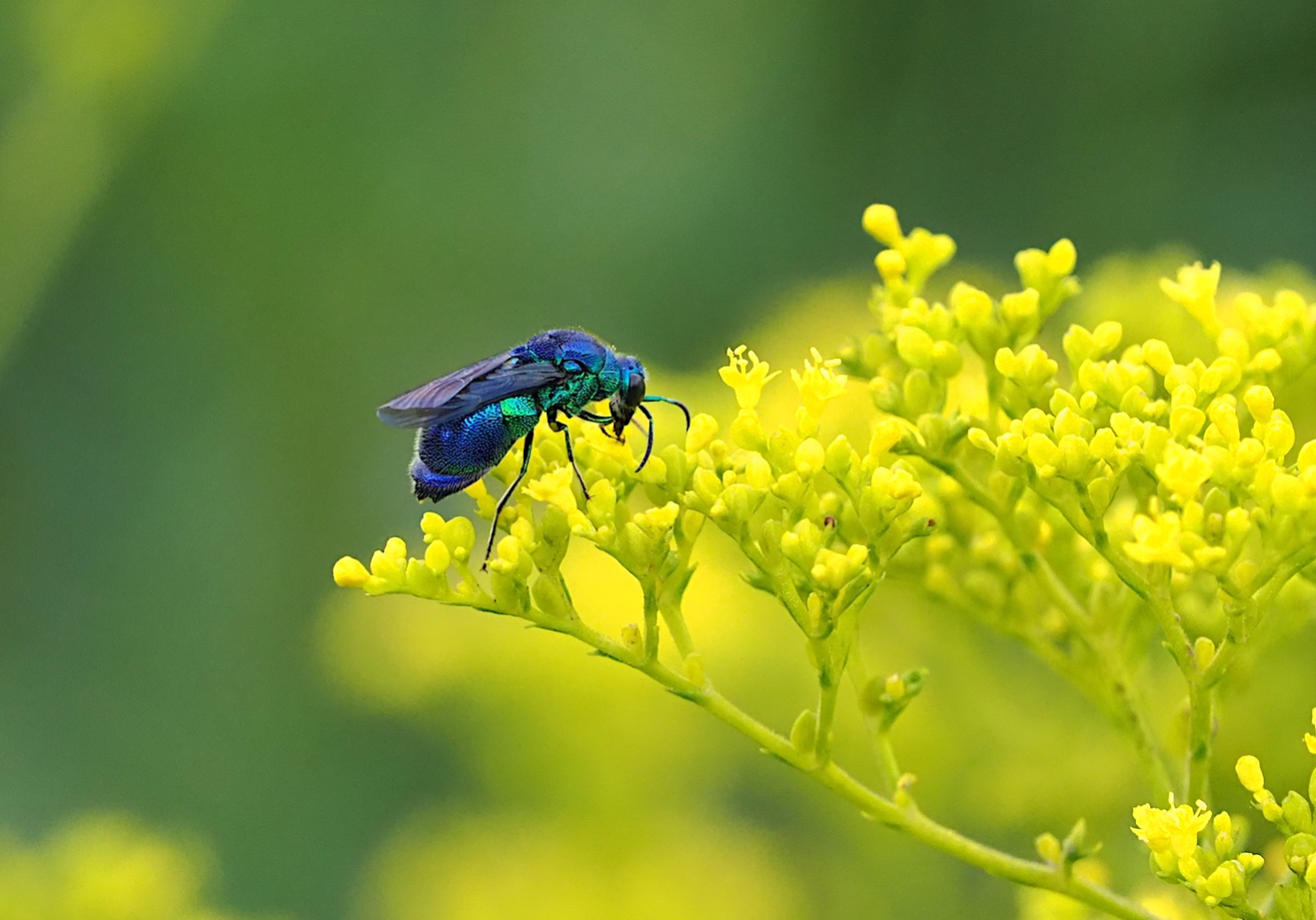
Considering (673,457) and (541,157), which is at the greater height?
(541,157)

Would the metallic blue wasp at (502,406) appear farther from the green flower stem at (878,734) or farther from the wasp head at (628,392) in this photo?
the green flower stem at (878,734)

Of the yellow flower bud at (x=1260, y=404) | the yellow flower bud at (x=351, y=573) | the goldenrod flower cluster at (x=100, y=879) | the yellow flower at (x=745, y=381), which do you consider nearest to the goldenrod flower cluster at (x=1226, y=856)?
the yellow flower bud at (x=1260, y=404)

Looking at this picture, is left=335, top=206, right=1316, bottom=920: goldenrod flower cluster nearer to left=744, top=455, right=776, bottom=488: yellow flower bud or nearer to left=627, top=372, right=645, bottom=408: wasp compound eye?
left=744, top=455, right=776, bottom=488: yellow flower bud

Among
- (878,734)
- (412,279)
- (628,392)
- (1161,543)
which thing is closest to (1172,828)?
(1161,543)

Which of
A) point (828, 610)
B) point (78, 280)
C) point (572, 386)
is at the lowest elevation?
point (828, 610)

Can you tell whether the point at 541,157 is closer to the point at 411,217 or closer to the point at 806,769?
the point at 411,217

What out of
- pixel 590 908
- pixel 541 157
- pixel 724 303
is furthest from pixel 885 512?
pixel 541 157

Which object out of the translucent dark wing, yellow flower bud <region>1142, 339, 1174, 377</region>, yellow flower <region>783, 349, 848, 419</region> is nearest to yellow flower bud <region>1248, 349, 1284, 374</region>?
yellow flower bud <region>1142, 339, 1174, 377</region>
